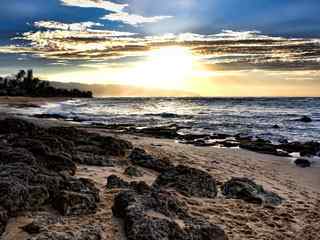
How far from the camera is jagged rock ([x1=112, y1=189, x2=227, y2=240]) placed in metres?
7.02

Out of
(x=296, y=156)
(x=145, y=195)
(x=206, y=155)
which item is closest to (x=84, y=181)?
(x=145, y=195)

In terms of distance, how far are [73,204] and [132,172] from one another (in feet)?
12.8

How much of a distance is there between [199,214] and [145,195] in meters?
1.20

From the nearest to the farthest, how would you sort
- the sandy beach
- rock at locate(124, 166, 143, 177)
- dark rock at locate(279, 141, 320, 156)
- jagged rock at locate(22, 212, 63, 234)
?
jagged rock at locate(22, 212, 63, 234)
the sandy beach
rock at locate(124, 166, 143, 177)
dark rock at locate(279, 141, 320, 156)

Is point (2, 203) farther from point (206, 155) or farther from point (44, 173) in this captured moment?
point (206, 155)

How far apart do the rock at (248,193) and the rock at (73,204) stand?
381 centimetres

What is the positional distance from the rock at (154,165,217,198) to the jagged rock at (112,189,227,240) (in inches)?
61.5

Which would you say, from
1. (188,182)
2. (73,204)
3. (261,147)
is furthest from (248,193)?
(261,147)

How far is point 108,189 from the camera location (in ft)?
31.3

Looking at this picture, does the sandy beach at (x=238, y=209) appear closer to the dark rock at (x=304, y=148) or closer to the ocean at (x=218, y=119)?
the dark rock at (x=304, y=148)

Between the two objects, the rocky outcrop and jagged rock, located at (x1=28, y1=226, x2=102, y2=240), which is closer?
jagged rock, located at (x1=28, y1=226, x2=102, y2=240)

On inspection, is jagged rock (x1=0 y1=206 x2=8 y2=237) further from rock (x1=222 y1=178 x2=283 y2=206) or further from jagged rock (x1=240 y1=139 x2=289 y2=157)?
jagged rock (x1=240 y1=139 x2=289 y2=157)

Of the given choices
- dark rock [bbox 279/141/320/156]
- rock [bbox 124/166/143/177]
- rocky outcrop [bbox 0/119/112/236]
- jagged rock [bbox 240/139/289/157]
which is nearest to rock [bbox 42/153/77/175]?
rocky outcrop [bbox 0/119/112/236]

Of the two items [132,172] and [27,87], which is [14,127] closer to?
[132,172]
